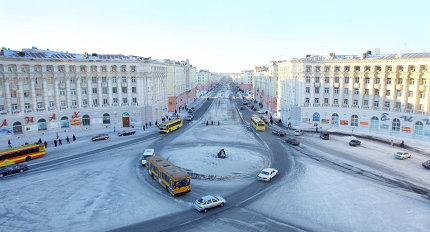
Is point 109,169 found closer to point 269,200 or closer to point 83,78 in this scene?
point 269,200

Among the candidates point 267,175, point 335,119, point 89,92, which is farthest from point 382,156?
point 89,92

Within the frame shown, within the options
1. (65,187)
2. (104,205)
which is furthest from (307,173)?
(65,187)

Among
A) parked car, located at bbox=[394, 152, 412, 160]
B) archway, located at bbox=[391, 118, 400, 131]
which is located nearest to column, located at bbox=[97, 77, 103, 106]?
parked car, located at bbox=[394, 152, 412, 160]

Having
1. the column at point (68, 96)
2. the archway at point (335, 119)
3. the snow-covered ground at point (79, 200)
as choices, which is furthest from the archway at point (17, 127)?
A: the archway at point (335, 119)

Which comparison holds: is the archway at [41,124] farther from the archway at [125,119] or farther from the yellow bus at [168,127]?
the yellow bus at [168,127]

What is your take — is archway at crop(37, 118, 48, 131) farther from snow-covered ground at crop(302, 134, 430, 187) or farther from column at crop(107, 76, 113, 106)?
snow-covered ground at crop(302, 134, 430, 187)

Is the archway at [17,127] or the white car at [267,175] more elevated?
the archway at [17,127]
